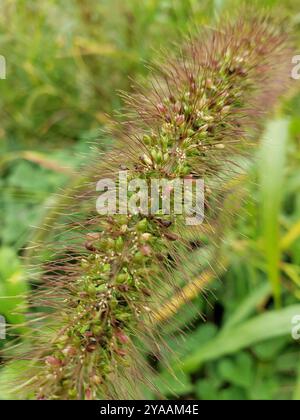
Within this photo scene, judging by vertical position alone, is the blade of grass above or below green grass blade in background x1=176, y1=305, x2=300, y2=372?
above

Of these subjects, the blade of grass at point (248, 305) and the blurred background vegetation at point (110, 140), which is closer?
the blurred background vegetation at point (110, 140)

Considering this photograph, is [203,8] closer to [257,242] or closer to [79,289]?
[257,242]

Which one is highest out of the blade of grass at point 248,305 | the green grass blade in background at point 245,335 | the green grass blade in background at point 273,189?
the green grass blade in background at point 273,189

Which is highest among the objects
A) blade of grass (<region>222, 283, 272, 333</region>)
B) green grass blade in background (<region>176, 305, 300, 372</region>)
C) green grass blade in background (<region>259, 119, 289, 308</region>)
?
green grass blade in background (<region>259, 119, 289, 308</region>)

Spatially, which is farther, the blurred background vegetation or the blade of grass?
the blade of grass

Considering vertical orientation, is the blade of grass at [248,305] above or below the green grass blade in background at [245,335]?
above

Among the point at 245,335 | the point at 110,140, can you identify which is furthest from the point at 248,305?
the point at 110,140

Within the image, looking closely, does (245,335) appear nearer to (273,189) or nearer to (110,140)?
(273,189)
